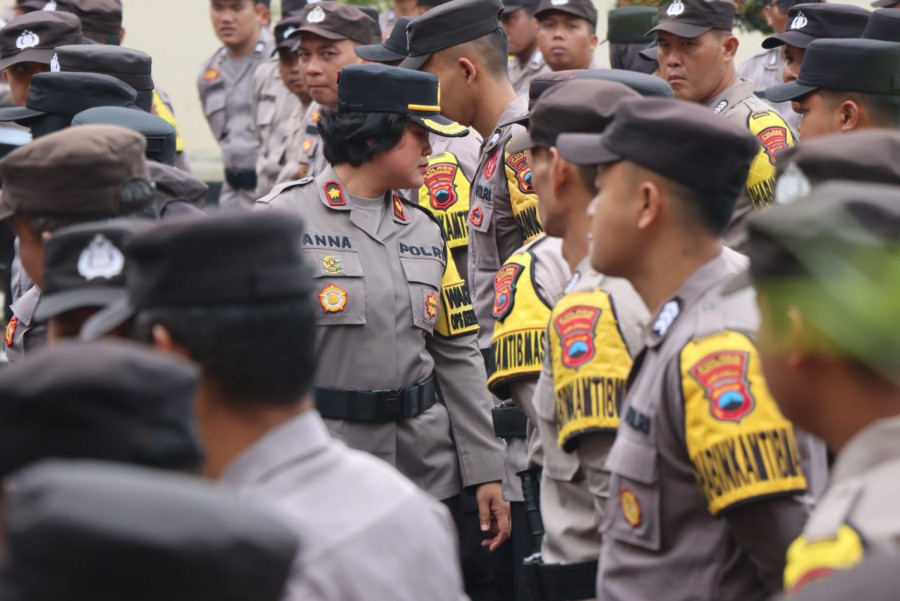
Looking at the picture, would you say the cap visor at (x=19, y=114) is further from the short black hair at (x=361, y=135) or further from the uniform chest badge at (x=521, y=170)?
the uniform chest badge at (x=521, y=170)

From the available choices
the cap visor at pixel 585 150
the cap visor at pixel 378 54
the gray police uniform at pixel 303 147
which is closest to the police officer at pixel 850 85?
the cap visor at pixel 585 150

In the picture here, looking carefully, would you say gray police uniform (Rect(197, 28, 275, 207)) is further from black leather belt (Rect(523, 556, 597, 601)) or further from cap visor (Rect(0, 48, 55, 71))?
black leather belt (Rect(523, 556, 597, 601))

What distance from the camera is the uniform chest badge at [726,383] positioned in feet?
9.28

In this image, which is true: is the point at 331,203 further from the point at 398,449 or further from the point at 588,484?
the point at 588,484

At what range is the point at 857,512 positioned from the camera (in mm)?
2041

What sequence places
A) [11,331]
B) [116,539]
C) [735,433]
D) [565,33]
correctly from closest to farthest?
[116,539] → [735,433] → [11,331] → [565,33]

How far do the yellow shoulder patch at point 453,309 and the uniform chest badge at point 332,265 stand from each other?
455 mm

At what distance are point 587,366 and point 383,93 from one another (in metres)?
1.89

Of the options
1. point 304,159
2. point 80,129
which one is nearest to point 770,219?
point 80,129

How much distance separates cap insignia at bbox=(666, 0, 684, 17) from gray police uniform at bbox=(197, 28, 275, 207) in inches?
192

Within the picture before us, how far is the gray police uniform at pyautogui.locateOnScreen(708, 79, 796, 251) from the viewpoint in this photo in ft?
18.1

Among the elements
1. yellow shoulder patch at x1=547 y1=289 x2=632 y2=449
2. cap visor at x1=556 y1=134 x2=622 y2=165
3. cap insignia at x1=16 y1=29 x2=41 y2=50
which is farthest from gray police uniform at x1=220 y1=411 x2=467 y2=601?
cap insignia at x1=16 y1=29 x2=41 y2=50

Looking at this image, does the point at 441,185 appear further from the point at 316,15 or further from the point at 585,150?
the point at 585,150

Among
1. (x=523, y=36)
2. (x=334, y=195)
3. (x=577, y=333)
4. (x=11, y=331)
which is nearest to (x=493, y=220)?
(x=334, y=195)
